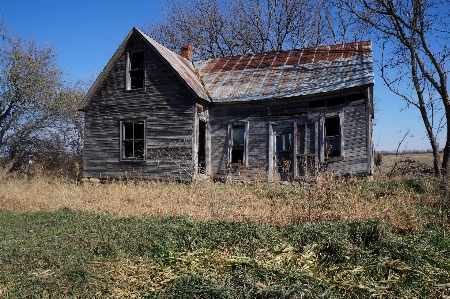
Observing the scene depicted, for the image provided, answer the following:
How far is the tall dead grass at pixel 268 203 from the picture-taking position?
19.9ft

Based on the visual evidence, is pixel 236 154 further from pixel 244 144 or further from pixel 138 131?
pixel 138 131

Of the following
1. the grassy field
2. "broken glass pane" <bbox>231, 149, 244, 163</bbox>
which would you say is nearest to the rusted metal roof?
"broken glass pane" <bbox>231, 149, 244, 163</bbox>

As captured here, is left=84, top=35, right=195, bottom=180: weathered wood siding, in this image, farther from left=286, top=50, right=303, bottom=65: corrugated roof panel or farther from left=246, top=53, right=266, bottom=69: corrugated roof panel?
left=286, top=50, right=303, bottom=65: corrugated roof panel

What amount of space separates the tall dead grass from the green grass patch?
0.62 metres

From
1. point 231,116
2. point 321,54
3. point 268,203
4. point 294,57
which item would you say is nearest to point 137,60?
point 231,116

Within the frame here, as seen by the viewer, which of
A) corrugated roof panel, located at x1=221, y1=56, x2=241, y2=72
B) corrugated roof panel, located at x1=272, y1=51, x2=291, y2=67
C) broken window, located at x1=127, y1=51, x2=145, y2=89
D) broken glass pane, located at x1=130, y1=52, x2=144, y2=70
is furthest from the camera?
corrugated roof panel, located at x1=221, y1=56, x2=241, y2=72

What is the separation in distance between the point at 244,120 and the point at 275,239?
9953 millimetres

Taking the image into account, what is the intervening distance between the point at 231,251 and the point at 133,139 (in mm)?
11136

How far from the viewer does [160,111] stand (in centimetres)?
1476

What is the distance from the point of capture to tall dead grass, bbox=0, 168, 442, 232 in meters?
6.08

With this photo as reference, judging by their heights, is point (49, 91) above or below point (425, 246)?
above

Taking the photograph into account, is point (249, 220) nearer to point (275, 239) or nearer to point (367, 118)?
point (275, 239)

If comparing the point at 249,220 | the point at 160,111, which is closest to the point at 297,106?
the point at 160,111

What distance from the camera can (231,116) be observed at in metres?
14.9
